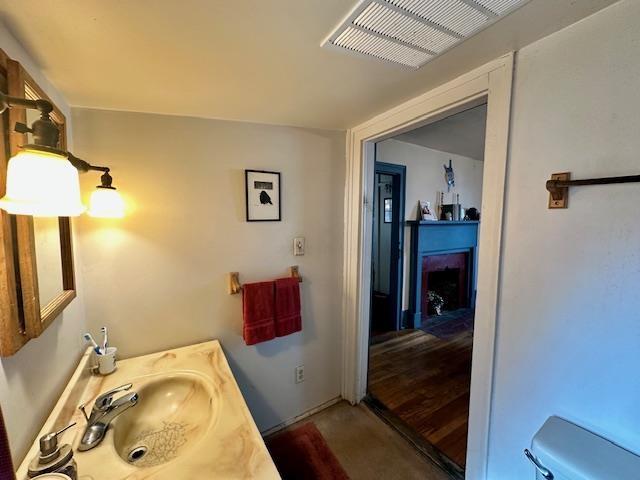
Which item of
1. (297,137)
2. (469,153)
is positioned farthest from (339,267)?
(469,153)

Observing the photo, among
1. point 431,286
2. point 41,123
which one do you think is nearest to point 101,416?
point 41,123

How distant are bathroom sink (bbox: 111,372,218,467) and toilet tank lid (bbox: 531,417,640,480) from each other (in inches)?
42.8

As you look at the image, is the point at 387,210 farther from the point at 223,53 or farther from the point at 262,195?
the point at 223,53

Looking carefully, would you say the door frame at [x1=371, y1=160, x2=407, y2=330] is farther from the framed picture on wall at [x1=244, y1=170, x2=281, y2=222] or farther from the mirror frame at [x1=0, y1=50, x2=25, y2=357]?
the mirror frame at [x1=0, y1=50, x2=25, y2=357]

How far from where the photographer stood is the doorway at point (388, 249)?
3014mm

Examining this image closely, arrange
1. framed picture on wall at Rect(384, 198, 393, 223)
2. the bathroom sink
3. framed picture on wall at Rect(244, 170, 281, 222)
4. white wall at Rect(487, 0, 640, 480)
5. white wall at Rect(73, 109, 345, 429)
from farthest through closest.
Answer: framed picture on wall at Rect(384, 198, 393, 223), framed picture on wall at Rect(244, 170, 281, 222), white wall at Rect(73, 109, 345, 429), the bathroom sink, white wall at Rect(487, 0, 640, 480)

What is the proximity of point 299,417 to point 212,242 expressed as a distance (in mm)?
1405

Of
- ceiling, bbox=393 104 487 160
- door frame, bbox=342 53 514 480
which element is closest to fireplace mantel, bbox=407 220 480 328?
ceiling, bbox=393 104 487 160

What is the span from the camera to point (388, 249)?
325 cm

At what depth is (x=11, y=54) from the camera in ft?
2.59

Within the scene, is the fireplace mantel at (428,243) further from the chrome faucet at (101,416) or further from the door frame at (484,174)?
the chrome faucet at (101,416)

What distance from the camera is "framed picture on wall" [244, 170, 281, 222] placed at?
1.62 m

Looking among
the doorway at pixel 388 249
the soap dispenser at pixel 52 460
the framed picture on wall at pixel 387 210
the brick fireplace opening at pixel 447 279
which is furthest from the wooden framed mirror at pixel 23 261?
the brick fireplace opening at pixel 447 279

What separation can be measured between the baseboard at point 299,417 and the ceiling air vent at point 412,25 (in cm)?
219
